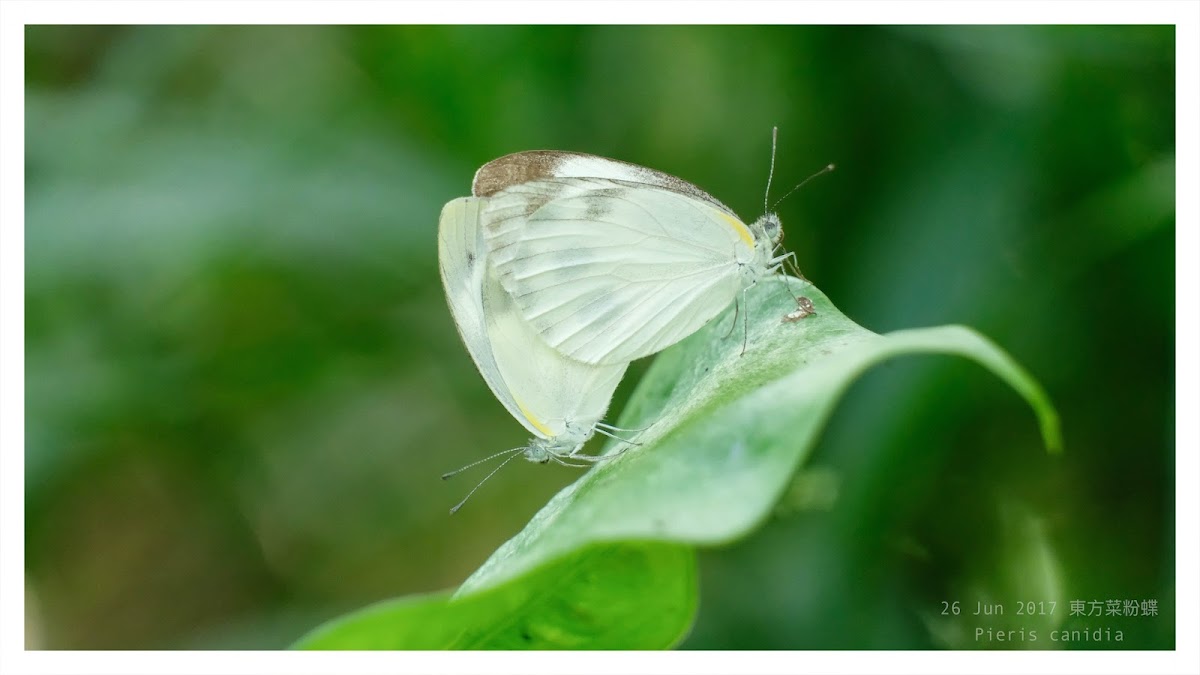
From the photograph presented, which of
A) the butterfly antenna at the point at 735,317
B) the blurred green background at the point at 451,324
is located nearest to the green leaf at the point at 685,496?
the butterfly antenna at the point at 735,317

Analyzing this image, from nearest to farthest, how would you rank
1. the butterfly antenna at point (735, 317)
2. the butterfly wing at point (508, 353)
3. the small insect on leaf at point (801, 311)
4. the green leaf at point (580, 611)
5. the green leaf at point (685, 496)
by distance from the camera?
the green leaf at point (685, 496) → the green leaf at point (580, 611) → the small insect on leaf at point (801, 311) → the butterfly antenna at point (735, 317) → the butterfly wing at point (508, 353)

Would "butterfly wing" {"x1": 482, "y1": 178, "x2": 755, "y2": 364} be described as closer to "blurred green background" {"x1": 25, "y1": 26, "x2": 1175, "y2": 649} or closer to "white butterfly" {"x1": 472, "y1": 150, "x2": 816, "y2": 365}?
"white butterfly" {"x1": 472, "y1": 150, "x2": 816, "y2": 365}

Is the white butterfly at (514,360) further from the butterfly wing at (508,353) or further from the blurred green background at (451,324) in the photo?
the blurred green background at (451,324)

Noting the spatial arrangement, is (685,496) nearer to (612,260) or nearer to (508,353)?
(508,353)

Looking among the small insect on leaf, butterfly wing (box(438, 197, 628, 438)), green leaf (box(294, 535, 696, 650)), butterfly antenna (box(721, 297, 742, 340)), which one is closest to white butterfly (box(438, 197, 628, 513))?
butterfly wing (box(438, 197, 628, 438))
